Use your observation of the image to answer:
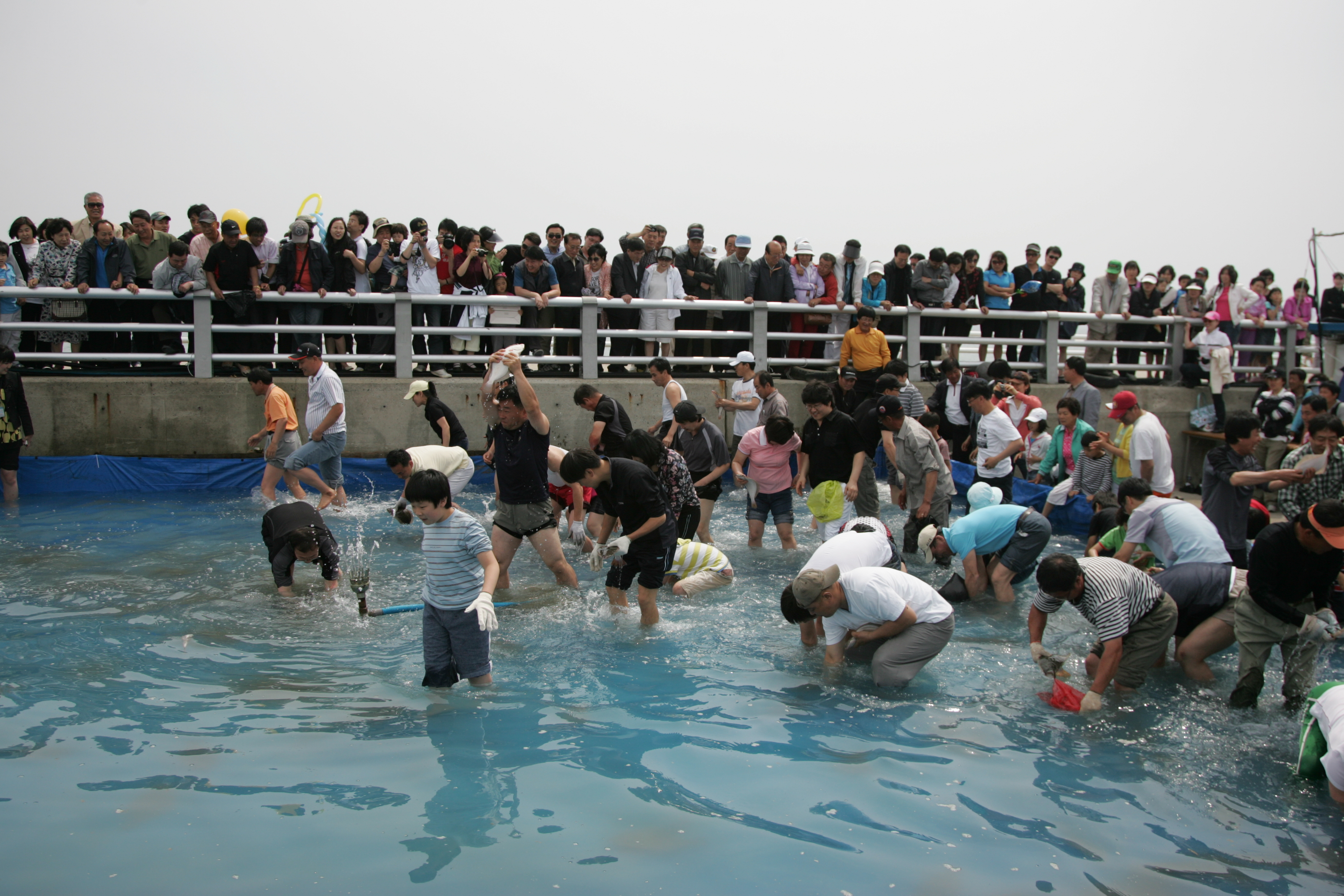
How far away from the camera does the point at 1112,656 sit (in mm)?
5586

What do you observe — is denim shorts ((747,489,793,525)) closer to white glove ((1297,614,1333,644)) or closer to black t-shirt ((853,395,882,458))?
black t-shirt ((853,395,882,458))

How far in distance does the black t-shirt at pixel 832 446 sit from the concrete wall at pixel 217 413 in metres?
4.16

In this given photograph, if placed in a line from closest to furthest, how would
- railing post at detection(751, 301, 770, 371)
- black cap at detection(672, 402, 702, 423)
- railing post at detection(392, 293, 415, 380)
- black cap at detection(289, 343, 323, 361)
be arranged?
black cap at detection(672, 402, 702, 423) < black cap at detection(289, 343, 323, 361) < railing post at detection(392, 293, 415, 380) < railing post at detection(751, 301, 770, 371)

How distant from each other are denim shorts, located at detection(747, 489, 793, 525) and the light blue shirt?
1867mm

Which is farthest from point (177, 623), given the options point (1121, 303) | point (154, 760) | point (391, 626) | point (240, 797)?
point (1121, 303)

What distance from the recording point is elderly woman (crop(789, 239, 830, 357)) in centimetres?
1350

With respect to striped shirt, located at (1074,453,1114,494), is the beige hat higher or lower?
lower

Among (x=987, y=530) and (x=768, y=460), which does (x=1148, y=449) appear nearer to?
(x=987, y=530)

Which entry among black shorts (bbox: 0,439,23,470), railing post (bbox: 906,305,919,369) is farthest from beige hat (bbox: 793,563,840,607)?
black shorts (bbox: 0,439,23,470)

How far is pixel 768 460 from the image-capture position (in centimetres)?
913

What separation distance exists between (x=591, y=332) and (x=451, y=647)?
7.30 m

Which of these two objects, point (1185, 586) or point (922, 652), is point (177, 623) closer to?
point (922, 652)

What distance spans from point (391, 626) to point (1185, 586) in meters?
5.57

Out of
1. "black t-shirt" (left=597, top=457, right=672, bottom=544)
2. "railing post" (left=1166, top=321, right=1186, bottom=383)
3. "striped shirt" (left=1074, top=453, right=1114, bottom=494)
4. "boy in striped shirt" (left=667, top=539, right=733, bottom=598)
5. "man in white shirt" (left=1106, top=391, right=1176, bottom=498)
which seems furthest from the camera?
"railing post" (left=1166, top=321, right=1186, bottom=383)
